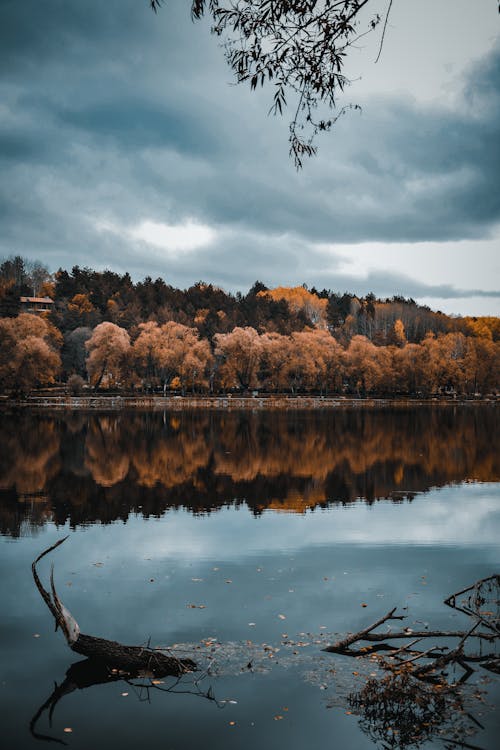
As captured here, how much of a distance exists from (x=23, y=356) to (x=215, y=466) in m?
56.9

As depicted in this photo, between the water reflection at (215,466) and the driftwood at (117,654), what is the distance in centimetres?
924

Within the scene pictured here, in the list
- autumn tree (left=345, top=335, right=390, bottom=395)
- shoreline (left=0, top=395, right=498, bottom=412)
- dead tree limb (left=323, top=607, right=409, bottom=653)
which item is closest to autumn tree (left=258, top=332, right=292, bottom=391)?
shoreline (left=0, top=395, right=498, bottom=412)

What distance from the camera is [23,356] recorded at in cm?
8206

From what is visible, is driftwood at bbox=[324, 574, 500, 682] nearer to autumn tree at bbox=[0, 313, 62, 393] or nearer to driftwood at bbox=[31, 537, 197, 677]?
driftwood at bbox=[31, 537, 197, 677]

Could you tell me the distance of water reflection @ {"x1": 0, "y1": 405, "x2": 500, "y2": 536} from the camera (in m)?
22.5

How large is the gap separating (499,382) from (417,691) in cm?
12222

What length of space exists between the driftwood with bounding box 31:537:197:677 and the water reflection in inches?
364

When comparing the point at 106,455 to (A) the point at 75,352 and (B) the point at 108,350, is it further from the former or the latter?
(A) the point at 75,352

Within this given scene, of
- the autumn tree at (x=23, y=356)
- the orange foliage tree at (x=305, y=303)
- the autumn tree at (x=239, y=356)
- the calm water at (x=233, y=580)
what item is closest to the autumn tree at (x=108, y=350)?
the autumn tree at (x=23, y=356)

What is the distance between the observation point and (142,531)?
58.9ft

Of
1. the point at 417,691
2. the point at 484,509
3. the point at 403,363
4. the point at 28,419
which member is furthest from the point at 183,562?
the point at 403,363

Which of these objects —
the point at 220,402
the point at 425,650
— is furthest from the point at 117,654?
the point at 220,402

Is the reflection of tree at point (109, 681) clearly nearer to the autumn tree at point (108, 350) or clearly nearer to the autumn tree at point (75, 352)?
the autumn tree at point (108, 350)

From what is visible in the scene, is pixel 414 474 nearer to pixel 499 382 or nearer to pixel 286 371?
pixel 286 371
